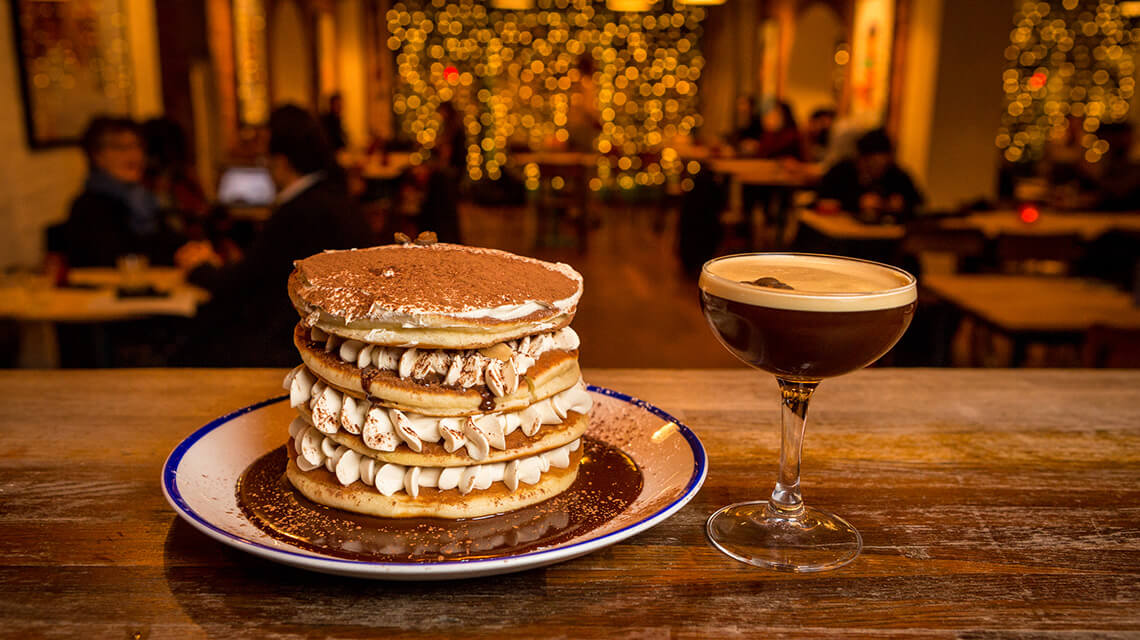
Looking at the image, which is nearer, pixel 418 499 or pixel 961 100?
pixel 418 499

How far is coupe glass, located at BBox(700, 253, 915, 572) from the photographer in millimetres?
776

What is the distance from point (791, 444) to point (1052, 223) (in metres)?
5.37

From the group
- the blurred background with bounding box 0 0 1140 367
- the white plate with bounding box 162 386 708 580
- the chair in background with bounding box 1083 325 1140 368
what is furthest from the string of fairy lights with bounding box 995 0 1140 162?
the white plate with bounding box 162 386 708 580

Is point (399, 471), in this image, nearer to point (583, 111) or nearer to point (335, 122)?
point (583, 111)

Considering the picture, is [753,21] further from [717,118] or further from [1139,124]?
[1139,124]

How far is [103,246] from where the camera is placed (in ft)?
13.6

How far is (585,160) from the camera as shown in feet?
31.8

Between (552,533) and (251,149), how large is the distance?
302 inches

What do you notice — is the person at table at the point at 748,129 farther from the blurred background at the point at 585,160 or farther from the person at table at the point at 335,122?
the person at table at the point at 335,122

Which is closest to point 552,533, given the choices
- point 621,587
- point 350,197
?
point 621,587

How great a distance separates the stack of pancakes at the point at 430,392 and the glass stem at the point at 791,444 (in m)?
0.21

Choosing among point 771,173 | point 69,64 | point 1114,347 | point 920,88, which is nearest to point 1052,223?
point 920,88

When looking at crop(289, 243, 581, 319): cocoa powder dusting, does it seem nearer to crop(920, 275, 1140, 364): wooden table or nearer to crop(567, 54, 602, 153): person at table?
crop(920, 275, 1140, 364): wooden table

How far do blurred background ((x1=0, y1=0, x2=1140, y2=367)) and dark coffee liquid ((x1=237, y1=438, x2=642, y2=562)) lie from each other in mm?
2470
